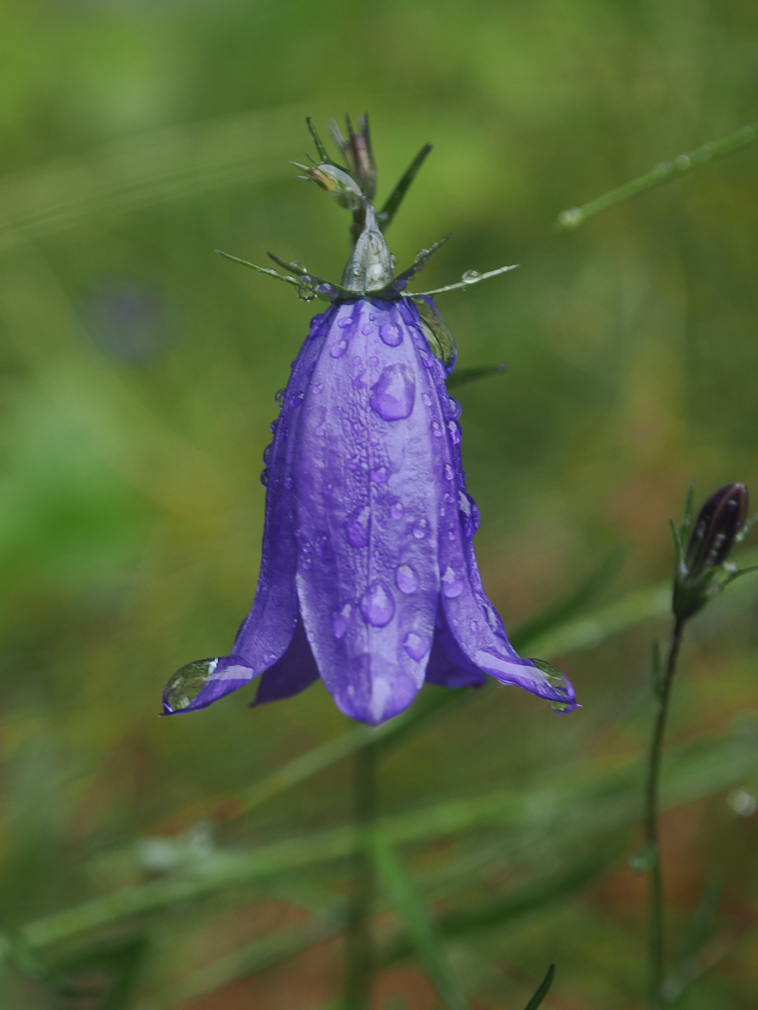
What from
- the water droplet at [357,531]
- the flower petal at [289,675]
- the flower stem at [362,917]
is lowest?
the flower stem at [362,917]

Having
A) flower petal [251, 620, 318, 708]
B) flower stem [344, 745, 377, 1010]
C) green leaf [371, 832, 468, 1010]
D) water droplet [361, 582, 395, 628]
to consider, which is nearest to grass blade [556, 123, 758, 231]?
water droplet [361, 582, 395, 628]

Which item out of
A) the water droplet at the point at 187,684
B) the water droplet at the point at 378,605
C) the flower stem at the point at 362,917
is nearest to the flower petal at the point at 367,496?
the water droplet at the point at 378,605

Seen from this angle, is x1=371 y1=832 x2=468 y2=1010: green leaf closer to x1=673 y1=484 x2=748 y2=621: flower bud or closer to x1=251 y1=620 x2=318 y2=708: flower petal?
x1=251 y1=620 x2=318 y2=708: flower petal

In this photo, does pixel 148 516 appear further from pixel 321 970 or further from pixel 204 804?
pixel 321 970

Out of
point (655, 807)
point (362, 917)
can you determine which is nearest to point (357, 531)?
point (655, 807)

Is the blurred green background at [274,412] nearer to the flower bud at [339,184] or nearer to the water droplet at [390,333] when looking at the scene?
the water droplet at [390,333]

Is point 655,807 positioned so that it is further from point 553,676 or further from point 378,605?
point 378,605
